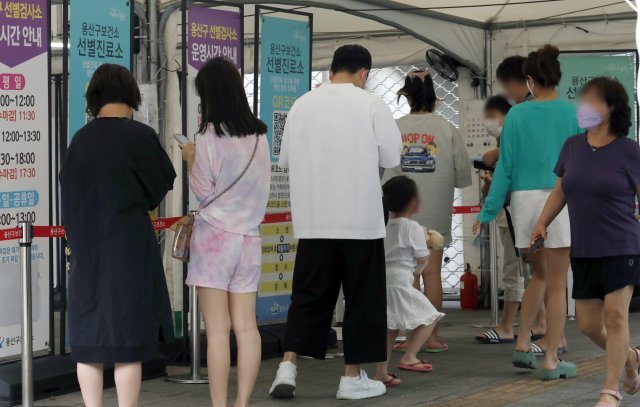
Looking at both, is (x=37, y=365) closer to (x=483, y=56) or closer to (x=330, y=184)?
(x=330, y=184)

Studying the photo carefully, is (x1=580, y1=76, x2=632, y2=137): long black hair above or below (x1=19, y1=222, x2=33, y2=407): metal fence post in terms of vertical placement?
above

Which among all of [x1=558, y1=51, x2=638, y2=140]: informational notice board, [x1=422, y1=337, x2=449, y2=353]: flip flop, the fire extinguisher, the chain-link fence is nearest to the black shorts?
[x1=422, y1=337, x2=449, y2=353]: flip flop

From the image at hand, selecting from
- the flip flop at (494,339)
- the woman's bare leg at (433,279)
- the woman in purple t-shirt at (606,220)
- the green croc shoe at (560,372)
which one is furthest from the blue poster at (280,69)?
the woman in purple t-shirt at (606,220)

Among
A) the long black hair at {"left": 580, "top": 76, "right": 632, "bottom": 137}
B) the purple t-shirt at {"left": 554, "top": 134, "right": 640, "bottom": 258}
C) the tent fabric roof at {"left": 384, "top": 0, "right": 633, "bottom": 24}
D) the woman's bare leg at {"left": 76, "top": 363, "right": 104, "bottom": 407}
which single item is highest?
the tent fabric roof at {"left": 384, "top": 0, "right": 633, "bottom": 24}

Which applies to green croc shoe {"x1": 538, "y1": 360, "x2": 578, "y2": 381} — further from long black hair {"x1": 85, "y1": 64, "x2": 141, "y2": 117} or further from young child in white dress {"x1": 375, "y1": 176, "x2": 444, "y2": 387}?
long black hair {"x1": 85, "y1": 64, "x2": 141, "y2": 117}

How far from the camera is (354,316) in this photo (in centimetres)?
556

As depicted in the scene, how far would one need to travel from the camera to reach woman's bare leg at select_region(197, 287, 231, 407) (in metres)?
4.93

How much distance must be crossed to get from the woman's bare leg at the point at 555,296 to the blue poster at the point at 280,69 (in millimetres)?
2154

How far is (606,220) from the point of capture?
16.6 ft

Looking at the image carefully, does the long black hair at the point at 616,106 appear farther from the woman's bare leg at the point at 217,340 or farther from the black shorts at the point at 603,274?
the woman's bare leg at the point at 217,340

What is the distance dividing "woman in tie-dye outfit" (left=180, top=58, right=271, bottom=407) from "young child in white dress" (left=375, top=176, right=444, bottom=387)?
4.02 feet

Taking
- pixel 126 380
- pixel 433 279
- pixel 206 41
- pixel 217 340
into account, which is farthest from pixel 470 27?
pixel 126 380

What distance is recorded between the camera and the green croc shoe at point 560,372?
603 cm

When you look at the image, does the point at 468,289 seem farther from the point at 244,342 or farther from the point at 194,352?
the point at 244,342
